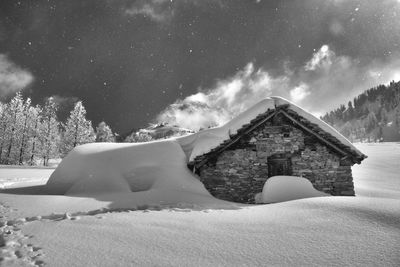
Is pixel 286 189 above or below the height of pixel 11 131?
below

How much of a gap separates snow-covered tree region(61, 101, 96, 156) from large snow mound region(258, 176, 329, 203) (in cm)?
3331

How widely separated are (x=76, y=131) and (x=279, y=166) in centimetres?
3395

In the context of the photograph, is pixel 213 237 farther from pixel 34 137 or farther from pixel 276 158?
pixel 34 137

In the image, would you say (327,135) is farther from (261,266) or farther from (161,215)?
(261,266)

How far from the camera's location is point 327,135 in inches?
427

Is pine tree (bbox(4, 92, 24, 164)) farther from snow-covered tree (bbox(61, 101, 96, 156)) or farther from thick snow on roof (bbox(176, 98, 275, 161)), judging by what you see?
thick snow on roof (bbox(176, 98, 275, 161))

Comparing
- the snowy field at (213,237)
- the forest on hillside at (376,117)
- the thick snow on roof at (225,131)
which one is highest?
the forest on hillside at (376,117)

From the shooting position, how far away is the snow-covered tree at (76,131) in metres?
37.4

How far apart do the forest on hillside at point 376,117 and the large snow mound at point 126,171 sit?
14743cm

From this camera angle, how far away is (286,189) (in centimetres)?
994

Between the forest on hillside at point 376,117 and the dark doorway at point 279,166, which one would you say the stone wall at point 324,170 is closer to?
the dark doorway at point 279,166

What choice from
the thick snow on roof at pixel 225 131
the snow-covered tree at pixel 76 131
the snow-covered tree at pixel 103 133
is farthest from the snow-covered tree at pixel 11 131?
the thick snow on roof at pixel 225 131

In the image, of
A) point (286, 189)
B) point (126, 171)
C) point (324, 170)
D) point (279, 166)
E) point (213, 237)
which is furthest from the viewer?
point (279, 166)

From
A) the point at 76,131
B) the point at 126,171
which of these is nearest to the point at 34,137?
the point at 76,131
